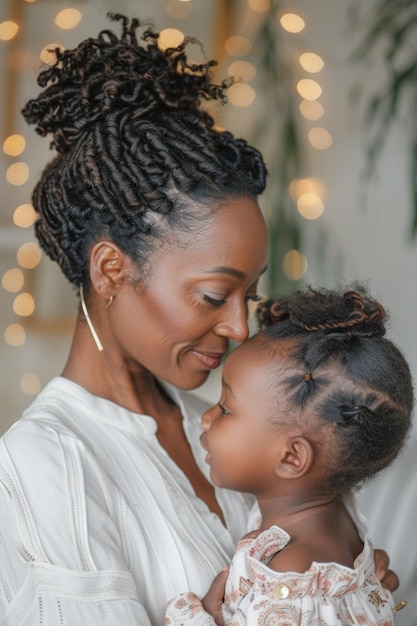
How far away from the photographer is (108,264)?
1.84 meters

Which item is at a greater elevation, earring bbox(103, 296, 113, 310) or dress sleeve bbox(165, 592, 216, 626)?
earring bbox(103, 296, 113, 310)

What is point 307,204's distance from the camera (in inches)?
129

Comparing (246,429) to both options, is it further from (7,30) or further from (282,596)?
(7,30)

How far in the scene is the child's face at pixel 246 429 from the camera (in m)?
1.77

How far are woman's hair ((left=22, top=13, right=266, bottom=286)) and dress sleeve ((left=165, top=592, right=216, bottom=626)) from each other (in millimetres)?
603

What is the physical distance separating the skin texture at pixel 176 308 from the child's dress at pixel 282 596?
1.00 ft

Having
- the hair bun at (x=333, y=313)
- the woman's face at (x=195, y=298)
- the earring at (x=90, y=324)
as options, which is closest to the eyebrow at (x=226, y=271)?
the woman's face at (x=195, y=298)

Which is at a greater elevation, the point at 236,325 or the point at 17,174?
the point at 17,174

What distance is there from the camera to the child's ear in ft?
5.63

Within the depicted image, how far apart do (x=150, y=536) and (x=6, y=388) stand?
1.75 m

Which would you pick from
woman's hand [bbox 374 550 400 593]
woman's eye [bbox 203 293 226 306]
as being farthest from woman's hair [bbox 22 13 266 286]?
woman's hand [bbox 374 550 400 593]

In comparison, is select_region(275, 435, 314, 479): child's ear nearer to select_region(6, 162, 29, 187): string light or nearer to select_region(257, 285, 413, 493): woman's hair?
select_region(257, 285, 413, 493): woman's hair

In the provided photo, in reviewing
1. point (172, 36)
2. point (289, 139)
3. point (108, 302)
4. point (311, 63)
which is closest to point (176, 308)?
point (108, 302)

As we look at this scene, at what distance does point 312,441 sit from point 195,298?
0.33m
